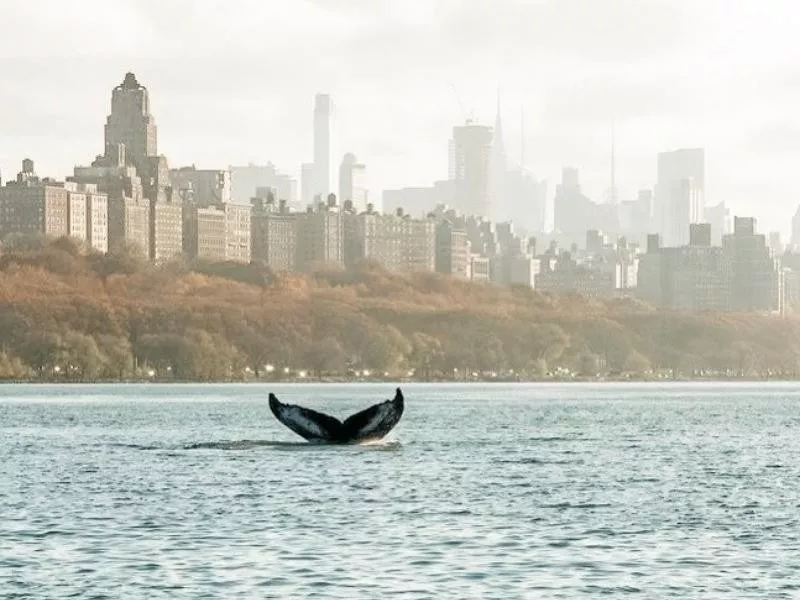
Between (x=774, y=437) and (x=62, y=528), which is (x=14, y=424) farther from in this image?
(x=62, y=528)

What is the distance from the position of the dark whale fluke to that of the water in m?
1.35

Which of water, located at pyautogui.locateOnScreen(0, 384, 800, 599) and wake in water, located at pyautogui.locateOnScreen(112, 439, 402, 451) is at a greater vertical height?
wake in water, located at pyautogui.locateOnScreen(112, 439, 402, 451)

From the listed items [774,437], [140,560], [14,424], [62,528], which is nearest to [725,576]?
[140,560]

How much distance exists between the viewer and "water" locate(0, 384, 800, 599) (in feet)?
203

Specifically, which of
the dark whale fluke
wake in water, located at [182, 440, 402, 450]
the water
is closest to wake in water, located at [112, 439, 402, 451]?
wake in water, located at [182, 440, 402, 450]

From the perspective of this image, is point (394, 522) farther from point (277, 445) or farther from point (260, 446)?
point (277, 445)

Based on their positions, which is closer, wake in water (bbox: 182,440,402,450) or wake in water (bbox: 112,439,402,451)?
wake in water (bbox: 182,440,402,450)

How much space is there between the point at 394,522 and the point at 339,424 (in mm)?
50441

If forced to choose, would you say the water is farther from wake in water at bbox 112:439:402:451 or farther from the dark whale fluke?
the dark whale fluke

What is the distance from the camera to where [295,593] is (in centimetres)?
5972

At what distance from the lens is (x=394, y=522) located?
79.8 meters

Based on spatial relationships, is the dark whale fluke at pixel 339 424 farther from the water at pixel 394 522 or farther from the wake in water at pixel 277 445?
the water at pixel 394 522

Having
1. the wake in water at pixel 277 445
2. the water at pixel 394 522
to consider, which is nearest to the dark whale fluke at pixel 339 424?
the wake in water at pixel 277 445

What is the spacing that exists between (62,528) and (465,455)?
2203 inches
